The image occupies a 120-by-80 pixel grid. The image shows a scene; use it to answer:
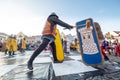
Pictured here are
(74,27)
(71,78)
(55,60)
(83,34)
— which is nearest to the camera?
(71,78)

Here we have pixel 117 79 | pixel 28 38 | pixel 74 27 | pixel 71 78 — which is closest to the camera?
pixel 117 79

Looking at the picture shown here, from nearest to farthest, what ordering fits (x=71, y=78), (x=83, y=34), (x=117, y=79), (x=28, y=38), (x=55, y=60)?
(x=117, y=79) → (x=71, y=78) → (x=83, y=34) → (x=55, y=60) → (x=28, y=38)

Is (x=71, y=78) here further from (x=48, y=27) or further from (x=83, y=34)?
(x=48, y=27)

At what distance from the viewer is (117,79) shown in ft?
7.19

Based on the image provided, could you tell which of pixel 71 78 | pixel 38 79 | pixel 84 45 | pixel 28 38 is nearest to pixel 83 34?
pixel 84 45

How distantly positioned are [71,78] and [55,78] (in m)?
0.26

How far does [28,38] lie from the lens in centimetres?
10069

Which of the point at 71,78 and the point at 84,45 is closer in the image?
the point at 71,78

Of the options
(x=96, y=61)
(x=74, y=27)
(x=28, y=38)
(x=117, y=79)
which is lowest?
(x=117, y=79)

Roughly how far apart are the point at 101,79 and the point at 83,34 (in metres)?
1.37

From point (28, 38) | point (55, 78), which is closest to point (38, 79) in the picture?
point (55, 78)

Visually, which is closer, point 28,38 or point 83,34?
point 83,34

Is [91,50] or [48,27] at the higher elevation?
[48,27]

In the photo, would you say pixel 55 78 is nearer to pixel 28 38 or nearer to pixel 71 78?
pixel 71 78
